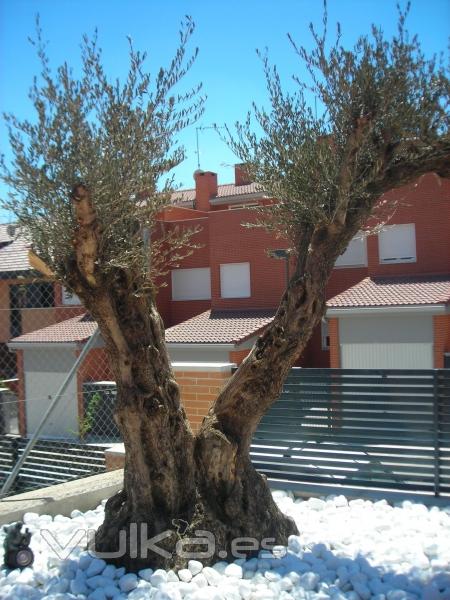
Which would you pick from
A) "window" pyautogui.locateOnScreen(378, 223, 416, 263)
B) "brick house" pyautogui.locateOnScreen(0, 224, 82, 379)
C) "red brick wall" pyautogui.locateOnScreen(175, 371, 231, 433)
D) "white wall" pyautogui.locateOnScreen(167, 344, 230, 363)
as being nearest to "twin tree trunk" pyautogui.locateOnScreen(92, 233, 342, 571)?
"red brick wall" pyautogui.locateOnScreen(175, 371, 231, 433)

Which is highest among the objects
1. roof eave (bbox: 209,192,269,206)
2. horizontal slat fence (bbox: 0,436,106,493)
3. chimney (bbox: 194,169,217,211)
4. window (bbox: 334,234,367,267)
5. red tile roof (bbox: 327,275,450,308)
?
chimney (bbox: 194,169,217,211)

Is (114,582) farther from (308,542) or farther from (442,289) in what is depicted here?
(442,289)

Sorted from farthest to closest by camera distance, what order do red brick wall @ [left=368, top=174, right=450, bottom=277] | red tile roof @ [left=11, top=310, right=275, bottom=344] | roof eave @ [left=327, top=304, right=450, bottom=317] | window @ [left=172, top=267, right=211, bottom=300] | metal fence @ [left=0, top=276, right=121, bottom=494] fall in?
window @ [left=172, top=267, right=211, bottom=300] → red brick wall @ [left=368, top=174, right=450, bottom=277] → red tile roof @ [left=11, top=310, right=275, bottom=344] → roof eave @ [left=327, top=304, right=450, bottom=317] → metal fence @ [left=0, top=276, right=121, bottom=494]

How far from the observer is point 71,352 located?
58.9 ft

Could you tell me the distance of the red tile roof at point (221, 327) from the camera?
19062 millimetres

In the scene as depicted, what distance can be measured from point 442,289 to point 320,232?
14695 mm

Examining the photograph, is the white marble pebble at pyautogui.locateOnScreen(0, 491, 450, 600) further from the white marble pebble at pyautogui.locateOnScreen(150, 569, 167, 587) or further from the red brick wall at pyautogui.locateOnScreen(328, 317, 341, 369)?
the red brick wall at pyautogui.locateOnScreen(328, 317, 341, 369)

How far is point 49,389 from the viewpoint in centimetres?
1459

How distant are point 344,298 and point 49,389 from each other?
9.06 metres

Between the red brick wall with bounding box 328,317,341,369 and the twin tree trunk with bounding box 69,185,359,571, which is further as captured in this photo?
the red brick wall with bounding box 328,317,341,369

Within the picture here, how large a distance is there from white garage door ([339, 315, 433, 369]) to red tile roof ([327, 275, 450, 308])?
1.87ft

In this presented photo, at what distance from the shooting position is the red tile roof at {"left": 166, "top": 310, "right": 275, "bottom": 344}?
19.1m

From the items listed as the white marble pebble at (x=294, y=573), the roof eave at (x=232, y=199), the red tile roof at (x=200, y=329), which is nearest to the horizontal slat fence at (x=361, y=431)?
the white marble pebble at (x=294, y=573)

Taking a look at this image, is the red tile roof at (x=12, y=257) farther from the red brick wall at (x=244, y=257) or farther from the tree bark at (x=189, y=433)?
the tree bark at (x=189, y=433)
